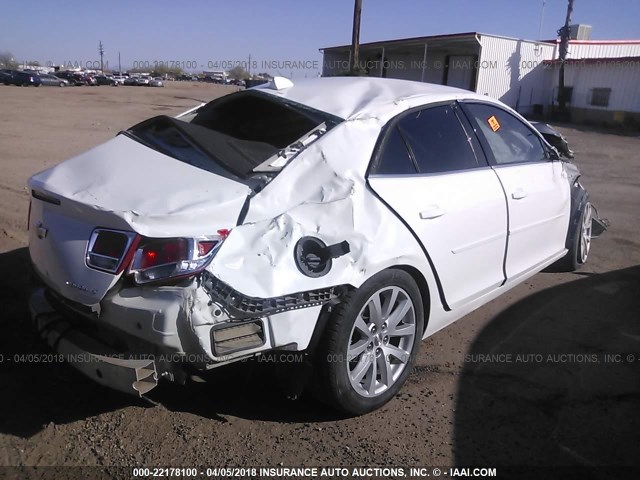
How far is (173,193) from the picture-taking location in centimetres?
251

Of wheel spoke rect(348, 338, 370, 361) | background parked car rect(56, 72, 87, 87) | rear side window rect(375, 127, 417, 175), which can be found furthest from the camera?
background parked car rect(56, 72, 87, 87)

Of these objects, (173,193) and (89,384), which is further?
(89,384)

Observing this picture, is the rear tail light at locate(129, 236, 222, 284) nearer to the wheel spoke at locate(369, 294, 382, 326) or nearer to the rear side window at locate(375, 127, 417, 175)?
the wheel spoke at locate(369, 294, 382, 326)

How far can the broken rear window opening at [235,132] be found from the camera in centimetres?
282

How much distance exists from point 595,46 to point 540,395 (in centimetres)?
3644

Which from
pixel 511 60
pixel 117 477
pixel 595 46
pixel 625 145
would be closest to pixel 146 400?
pixel 117 477

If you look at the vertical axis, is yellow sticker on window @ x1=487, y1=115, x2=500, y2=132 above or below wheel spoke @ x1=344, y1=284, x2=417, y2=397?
above

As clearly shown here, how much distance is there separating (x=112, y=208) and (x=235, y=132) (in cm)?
118

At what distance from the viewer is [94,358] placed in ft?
7.93

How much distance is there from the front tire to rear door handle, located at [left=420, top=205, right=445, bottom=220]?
348 millimetres

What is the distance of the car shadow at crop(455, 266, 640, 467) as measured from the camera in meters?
2.68

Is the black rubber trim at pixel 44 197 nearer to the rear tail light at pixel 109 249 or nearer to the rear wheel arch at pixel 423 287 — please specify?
the rear tail light at pixel 109 249

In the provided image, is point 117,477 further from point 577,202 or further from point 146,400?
point 577,202

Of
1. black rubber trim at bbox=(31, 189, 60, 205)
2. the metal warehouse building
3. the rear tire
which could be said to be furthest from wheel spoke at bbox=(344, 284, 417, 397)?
the metal warehouse building
